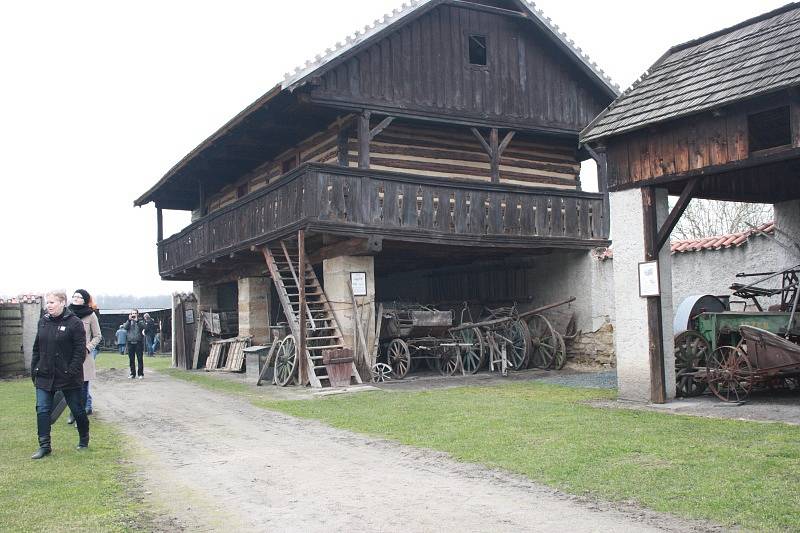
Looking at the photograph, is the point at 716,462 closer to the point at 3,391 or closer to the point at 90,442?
the point at 90,442

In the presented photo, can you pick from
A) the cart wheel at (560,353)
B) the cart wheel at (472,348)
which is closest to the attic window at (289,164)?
the cart wheel at (472,348)

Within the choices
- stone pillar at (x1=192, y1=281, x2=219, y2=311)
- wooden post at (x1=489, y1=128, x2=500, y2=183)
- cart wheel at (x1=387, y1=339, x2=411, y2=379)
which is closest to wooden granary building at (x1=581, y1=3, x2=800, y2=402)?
wooden post at (x1=489, y1=128, x2=500, y2=183)

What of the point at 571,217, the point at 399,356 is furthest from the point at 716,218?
the point at 399,356

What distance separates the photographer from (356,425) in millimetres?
10875

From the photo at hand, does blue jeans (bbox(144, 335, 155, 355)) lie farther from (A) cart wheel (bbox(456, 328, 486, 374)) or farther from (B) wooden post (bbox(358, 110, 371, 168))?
(B) wooden post (bbox(358, 110, 371, 168))

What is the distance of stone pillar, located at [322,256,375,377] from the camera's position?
17094 millimetres

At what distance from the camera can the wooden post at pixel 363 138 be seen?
16.4 m

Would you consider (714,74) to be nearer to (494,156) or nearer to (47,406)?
(494,156)

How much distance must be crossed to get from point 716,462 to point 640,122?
6.12 metres

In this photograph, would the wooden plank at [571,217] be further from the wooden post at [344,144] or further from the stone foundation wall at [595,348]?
the wooden post at [344,144]

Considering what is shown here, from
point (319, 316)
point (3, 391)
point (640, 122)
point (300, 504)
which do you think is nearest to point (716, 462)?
point (300, 504)

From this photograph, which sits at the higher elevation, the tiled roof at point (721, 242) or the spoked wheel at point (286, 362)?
the tiled roof at point (721, 242)

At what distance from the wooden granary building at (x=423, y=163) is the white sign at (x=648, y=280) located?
578 cm

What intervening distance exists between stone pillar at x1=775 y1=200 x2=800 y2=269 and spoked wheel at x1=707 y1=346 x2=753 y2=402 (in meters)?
3.63
